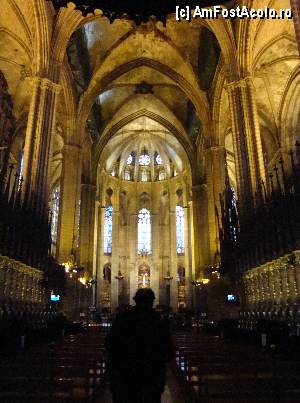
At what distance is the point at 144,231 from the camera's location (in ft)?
129

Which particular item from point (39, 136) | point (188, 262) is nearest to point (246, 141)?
point (39, 136)

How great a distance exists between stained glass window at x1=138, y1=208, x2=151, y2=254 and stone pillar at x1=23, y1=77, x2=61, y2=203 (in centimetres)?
2464

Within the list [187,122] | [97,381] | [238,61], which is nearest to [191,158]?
[187,122]

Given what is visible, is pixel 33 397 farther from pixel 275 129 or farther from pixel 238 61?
pixel 275 129

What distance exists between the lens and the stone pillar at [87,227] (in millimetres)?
26534

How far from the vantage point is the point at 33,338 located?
8.71 m

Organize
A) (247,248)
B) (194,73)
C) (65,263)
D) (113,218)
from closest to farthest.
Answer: (247,248)
(65,263)
(194,73)
(113,218)

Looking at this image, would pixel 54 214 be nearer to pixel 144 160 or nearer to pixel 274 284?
pixel 144 160

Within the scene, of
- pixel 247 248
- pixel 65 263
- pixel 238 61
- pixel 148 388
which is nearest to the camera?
pixel 148 388

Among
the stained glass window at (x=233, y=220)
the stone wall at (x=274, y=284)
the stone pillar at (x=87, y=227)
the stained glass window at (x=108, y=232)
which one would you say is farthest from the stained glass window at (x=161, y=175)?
the stone wall at (x=274, y=284)

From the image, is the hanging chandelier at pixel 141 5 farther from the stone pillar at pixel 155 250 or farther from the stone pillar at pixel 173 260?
the stone pillar at pixel 155 250

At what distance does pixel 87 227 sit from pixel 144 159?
47.1 ft

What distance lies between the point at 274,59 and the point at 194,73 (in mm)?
5472

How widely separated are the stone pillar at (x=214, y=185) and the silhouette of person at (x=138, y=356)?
756 inches
